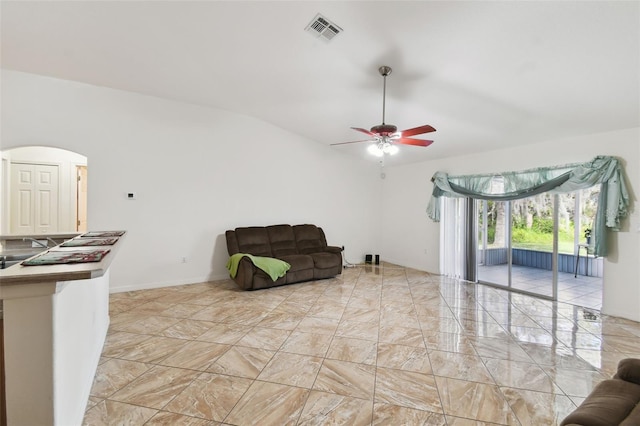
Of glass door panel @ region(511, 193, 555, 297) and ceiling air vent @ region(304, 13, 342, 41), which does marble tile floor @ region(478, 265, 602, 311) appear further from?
ceiling air vent @ region(304, 13, 342, 41)

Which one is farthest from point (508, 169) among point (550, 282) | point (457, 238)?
point (550, 282)

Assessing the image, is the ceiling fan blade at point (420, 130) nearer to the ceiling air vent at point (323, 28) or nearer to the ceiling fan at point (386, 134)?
the ceiling fan at point (386, 134)

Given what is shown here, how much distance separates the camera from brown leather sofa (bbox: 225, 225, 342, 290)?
4596 millimetres

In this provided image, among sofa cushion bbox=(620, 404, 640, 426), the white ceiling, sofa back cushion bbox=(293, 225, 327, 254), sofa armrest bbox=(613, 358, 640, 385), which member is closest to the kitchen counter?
sofa cushion bbox=(620, 404, 640, 426)

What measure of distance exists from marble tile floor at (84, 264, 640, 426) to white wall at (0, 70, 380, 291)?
83 centimetres

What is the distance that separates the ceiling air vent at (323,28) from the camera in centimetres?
261

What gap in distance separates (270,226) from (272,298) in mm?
1690

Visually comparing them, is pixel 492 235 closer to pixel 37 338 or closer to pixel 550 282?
pixel 550 282

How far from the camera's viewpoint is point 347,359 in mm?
2559

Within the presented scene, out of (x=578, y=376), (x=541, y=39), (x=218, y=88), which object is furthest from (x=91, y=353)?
(x=541, y=39)

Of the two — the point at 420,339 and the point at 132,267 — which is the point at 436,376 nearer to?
the point at 420,339

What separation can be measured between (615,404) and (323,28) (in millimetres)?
3260

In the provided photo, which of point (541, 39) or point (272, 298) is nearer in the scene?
point (541, 39)

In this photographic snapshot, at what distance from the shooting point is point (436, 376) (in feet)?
7.61
